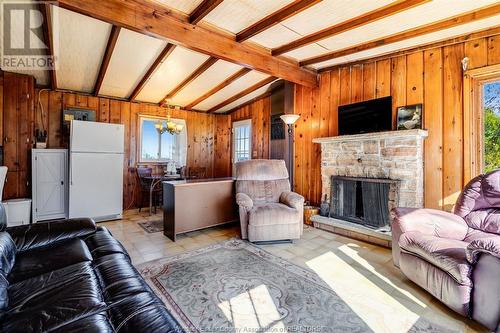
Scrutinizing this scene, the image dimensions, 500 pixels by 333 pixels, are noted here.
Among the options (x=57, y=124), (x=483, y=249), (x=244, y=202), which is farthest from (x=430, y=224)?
(x=57, y=124)

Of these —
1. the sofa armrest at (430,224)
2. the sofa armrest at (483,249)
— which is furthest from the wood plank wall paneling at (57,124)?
the sofa armrest at (483,249)

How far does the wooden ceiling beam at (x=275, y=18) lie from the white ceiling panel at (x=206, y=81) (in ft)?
2.88

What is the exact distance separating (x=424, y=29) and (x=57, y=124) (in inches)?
238

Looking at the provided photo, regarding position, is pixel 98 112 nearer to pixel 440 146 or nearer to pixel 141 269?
pixel 141 269

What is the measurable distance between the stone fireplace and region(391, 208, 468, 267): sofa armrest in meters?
0.86

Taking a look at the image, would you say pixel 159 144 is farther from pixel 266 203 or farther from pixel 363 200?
pixel 363 200

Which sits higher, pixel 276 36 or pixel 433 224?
pixel 276 36

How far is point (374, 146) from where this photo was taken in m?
3.39

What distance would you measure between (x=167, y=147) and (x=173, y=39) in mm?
3593

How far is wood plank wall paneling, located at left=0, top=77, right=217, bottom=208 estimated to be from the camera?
365 cm

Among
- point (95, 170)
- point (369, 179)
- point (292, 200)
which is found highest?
point (95, 170)

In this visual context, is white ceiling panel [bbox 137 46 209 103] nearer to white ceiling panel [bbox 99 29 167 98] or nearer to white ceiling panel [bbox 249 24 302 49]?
white ceiling panel [bbox 99 29 167 98]

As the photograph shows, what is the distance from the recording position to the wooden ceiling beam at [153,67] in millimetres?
3150

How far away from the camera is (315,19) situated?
2.59 m
